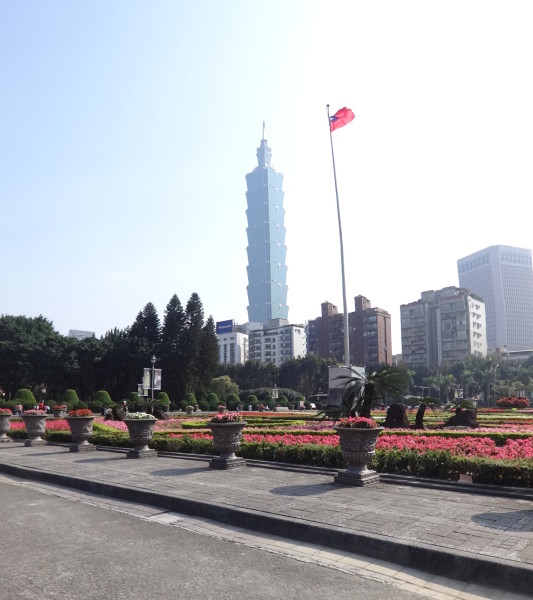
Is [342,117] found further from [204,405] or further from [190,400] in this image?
[190,400]

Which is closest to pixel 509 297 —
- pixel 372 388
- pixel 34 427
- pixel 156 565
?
pixel 372 388

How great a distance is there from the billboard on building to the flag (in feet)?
501

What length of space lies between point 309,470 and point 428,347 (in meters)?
131

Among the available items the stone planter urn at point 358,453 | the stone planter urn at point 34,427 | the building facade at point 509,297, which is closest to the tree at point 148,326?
the stone planter urn at point 34,427

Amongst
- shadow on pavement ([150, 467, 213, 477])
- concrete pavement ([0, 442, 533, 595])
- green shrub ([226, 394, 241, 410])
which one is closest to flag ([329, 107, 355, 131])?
concrete pavement ([0, 442, 533, 595])

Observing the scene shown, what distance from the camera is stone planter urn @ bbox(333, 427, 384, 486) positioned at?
951cm

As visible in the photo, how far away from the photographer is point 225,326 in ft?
601

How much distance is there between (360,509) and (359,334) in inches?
5474

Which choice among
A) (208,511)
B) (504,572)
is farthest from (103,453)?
(504,572)

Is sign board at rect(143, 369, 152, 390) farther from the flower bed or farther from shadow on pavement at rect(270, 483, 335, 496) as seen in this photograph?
shadow on pavement at rect(270, 483, 335, 496)

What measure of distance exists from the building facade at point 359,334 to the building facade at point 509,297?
64902 millimetres

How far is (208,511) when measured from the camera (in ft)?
25.6

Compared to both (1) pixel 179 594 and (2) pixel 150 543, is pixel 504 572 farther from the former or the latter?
(2) pixel 150 543

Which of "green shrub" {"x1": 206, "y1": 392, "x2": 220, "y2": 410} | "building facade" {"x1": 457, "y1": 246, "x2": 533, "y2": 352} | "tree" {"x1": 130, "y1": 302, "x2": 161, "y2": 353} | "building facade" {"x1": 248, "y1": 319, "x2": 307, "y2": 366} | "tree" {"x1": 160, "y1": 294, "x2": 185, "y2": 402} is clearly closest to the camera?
"green shrub" {"x1": 206, "y1": 392, "x2": 220, "y2": 410}
